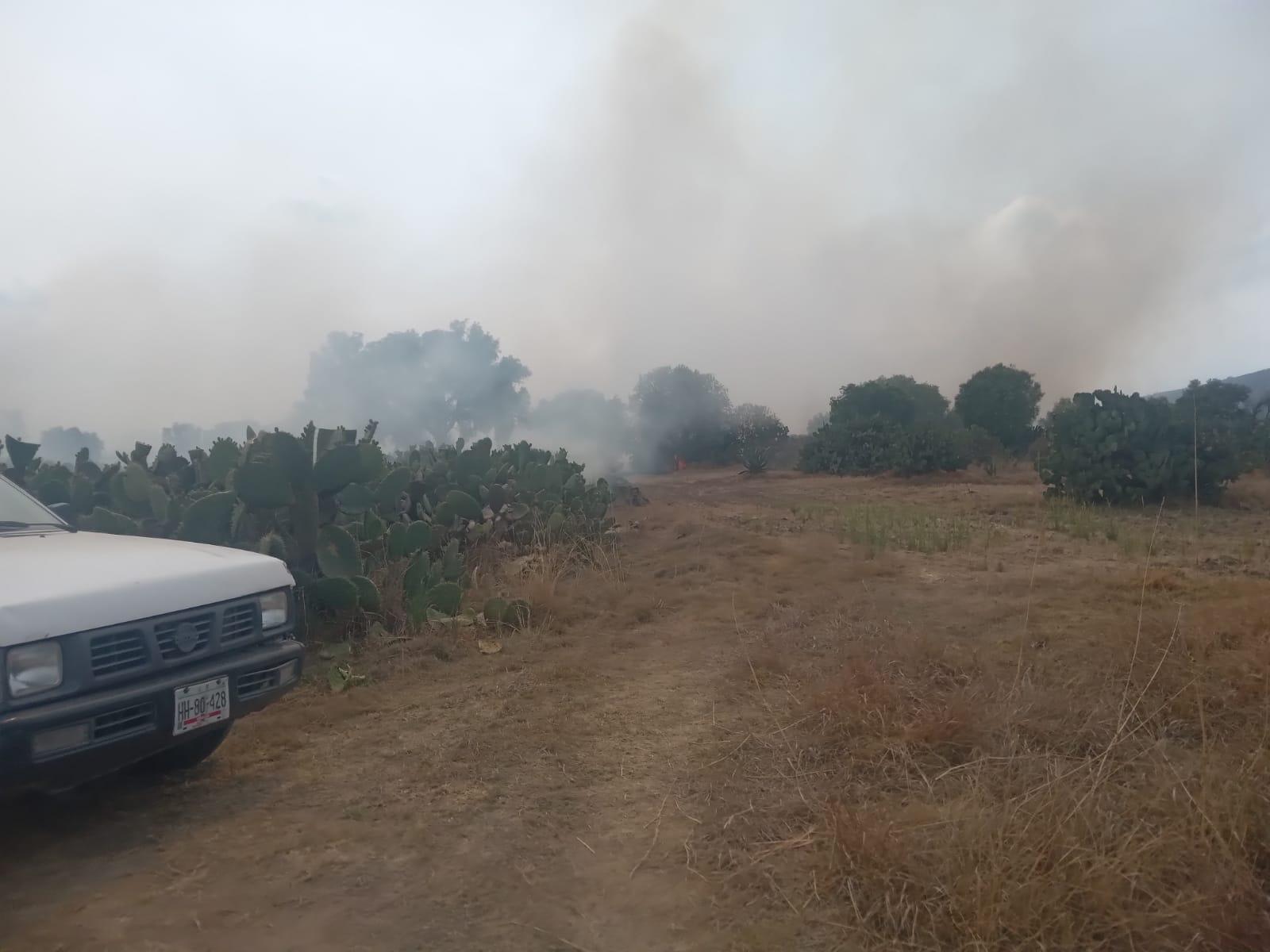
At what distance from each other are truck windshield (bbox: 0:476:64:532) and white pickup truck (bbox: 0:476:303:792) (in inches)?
2.6

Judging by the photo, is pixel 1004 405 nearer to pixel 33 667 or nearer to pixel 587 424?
pixel 587 424

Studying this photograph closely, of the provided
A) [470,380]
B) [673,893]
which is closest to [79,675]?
[673,893]

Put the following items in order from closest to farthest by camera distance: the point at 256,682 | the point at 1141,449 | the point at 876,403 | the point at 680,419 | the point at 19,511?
the point at 256,682 → the point at 19,511 → the point at 1141,449 → the point at 876,403 → the point at 680,419

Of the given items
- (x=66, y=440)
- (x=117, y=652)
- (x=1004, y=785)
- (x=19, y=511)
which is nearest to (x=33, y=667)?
(x=117, y=652)

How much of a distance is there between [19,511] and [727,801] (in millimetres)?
3795

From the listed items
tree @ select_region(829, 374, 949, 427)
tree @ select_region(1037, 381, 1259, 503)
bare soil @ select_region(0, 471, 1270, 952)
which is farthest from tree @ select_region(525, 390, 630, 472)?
bare soil @ select_region(0, 471, 1270, 952)

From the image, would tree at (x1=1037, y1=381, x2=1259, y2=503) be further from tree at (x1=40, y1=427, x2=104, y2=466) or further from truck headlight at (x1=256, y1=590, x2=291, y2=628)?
tree at (x1=40, y1=427, x2=104, y2=466)

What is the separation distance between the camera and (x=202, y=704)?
3.48 m

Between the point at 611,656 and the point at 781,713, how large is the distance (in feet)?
6.52

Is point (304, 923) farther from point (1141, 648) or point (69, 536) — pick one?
point (1141, 648)

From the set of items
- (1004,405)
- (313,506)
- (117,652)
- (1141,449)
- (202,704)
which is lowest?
(202,704)

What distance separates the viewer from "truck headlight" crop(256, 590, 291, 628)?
3941 mm

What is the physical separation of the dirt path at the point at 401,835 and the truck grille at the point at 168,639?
0.72 metres

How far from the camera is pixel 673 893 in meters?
2.94
